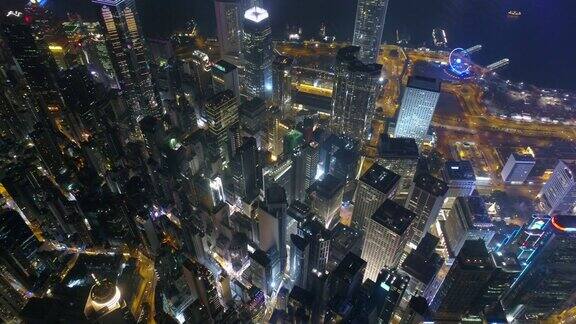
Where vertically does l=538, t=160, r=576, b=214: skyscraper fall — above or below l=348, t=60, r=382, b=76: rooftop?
below

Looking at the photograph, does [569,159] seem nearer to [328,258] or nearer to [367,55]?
[367,55]

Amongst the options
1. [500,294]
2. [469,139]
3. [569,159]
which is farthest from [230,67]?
[569,159]

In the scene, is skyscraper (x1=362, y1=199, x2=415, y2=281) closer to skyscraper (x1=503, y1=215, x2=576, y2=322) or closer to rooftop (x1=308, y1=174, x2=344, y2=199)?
rooftop (x1=308, y1=174, x2=344, y2=199)

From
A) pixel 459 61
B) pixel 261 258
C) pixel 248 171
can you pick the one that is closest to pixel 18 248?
pixel 261 258

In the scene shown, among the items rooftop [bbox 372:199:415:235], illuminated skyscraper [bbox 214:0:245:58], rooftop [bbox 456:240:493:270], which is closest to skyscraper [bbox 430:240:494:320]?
rooftop [bbox 456:240:493:270]

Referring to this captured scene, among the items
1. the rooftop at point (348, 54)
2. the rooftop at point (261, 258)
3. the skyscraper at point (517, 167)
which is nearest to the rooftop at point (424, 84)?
the rooftop at point (348, 54)
